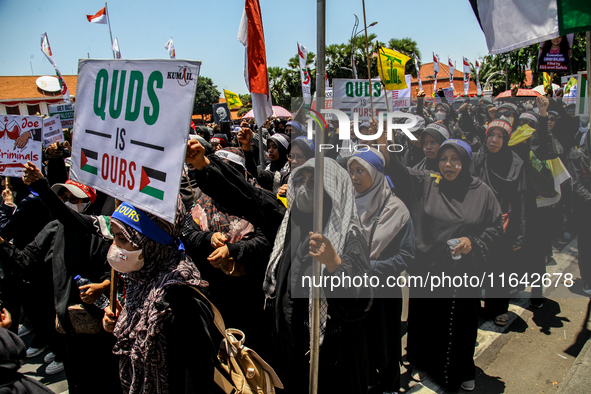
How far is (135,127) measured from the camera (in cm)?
180

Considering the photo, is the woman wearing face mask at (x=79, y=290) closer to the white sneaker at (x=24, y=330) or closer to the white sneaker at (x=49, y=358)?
the white sneaker at (x=49, y=358)

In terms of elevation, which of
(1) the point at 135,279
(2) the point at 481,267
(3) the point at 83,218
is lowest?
(2) the point at 481,267

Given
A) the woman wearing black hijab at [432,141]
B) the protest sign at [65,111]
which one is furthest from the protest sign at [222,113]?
the woman wearing black hijab at [432,141]

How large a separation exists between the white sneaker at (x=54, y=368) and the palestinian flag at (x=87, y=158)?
2417 millimetres

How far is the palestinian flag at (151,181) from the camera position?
5.45 feet

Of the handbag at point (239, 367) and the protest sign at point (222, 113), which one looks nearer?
the handbag at point (239, 367)

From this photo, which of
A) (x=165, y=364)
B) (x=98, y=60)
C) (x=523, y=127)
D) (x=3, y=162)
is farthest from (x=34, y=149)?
(x=523, y=127)

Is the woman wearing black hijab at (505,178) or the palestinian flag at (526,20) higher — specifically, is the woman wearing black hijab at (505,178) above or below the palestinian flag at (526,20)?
below

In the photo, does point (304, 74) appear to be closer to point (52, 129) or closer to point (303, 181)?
point (52, 129)

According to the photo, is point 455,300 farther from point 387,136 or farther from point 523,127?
point 523,127

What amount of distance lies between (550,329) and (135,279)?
Answer: 3790mm

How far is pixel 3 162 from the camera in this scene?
353 cm

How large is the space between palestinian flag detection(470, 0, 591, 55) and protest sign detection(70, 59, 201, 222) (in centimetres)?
187

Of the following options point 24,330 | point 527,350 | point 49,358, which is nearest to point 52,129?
point 24,330
